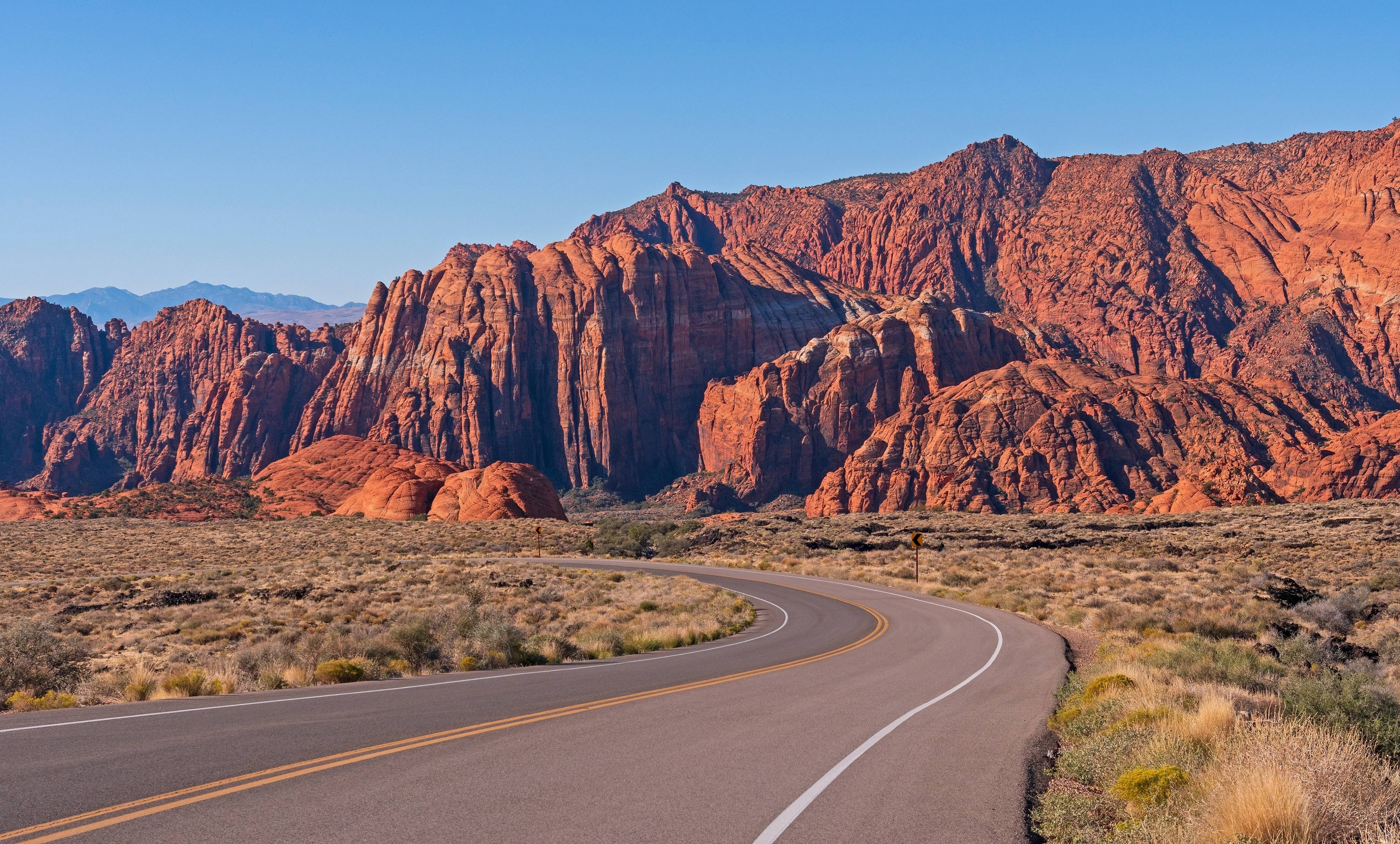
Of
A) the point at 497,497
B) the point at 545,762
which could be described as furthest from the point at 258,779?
the point at 497,497

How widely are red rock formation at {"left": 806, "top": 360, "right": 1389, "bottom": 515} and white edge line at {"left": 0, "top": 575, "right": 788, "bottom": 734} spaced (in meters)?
79.0

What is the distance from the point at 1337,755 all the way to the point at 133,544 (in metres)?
67.8

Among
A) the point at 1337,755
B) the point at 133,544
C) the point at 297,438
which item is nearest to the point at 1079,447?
the point at 133,544

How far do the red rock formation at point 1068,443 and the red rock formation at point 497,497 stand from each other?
31883 mm

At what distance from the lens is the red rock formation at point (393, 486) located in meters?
83.1

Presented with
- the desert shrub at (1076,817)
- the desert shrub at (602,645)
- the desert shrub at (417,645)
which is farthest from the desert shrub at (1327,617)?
the desert shrub at (417,645)

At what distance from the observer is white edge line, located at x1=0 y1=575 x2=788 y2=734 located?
32.6ft

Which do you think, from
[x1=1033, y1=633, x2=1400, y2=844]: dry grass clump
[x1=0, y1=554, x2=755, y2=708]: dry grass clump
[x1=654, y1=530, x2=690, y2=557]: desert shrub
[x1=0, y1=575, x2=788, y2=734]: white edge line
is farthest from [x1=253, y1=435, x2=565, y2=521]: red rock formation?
[x1=1033, y1=633, x2=1400, y2=844]: dry grass clump

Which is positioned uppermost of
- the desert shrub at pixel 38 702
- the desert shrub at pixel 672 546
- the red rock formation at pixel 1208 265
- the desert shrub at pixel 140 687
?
the red rock formation at pixel 1208 265

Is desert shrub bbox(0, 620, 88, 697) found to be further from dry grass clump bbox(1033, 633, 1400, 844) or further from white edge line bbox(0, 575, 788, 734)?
dry grass clump bbox(1033, 633, 1400, 844)

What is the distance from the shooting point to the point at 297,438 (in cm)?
13625

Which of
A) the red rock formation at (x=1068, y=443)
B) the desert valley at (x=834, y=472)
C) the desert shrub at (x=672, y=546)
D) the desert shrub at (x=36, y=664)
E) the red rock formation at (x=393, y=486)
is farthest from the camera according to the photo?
the red rock formation at (x=1068, y=443)

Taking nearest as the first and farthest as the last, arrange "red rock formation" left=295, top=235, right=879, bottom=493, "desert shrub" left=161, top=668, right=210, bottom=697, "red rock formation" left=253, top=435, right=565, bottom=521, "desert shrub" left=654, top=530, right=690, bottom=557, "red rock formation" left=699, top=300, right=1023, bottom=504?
1. "desert shrub" left=161, top=668, right=210, bottom=697
2. "desert shrub" left=654, top=530, right=690, bottom=557
3. "red rock formation" left=253, top=435, right=565, bottom=521
4. "red rock formation" left=699, top=300, right=1023, bottom=504
5. "red rock formation" left=295, top=235, right=879, bottom=493

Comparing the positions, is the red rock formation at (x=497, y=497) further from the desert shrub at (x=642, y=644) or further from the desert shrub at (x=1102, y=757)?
the desert shrub at (x=1102, y=757)
